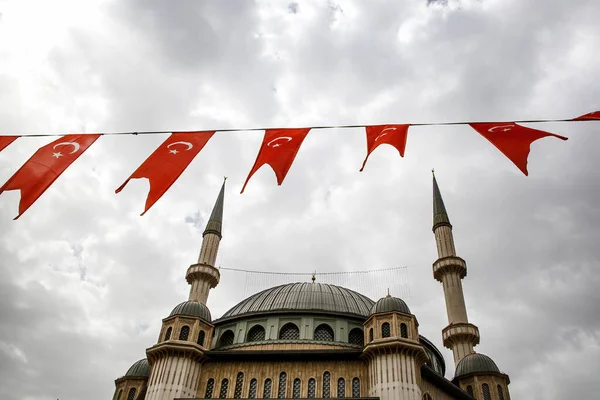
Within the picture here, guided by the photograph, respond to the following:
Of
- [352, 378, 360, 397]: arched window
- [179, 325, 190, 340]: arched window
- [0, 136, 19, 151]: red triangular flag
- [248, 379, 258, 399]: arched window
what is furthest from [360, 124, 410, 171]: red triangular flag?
[179, 325, 190, 340]: arched window

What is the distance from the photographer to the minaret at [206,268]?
35.0 metres

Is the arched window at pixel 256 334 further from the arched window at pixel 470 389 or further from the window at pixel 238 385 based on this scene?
the arched window at pixel 470 389

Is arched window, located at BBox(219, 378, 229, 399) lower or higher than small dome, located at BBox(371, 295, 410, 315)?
lower

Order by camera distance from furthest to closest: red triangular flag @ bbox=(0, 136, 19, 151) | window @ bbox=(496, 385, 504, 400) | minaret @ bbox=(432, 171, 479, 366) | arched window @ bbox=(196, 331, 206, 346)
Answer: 1. minaret @ bbox=(432, 171, 479, 366)
2. window @ bbox=(496, 385, 504, 400)
3. arched window @ bbox=(196, 331, 206, 346)
4. red triangular flag @ bbox=(0, 136, 19, 151)

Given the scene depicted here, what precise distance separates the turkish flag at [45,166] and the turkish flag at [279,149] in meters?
5.10

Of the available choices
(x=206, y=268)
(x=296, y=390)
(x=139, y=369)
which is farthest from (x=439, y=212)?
(x=139, y=369)

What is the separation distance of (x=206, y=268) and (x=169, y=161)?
23.2 metres

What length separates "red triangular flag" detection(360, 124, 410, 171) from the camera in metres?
13.6

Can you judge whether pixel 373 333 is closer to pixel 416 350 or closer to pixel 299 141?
pixel 416 350

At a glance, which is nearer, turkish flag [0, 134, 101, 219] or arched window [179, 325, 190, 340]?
turkish flag [0, 134, 101, 219]

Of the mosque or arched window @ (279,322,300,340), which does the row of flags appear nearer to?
the mosque

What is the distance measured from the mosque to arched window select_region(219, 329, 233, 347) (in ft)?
0.21

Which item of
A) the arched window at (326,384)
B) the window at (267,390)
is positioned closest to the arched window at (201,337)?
the window at (267,390)

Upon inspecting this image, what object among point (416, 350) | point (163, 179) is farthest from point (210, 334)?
point (163, 179)
